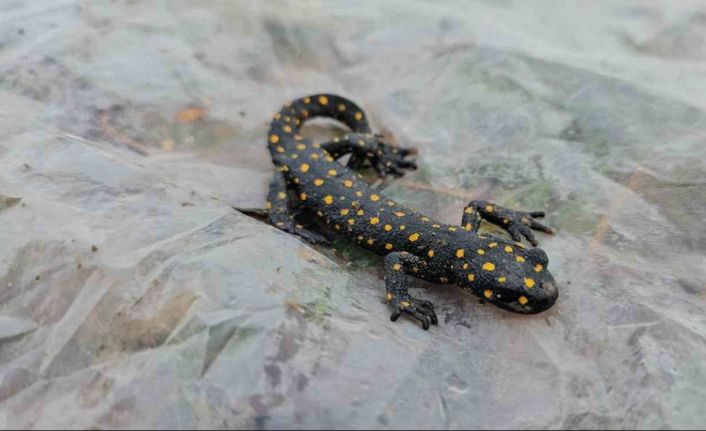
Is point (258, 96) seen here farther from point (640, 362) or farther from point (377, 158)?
point (640, 362)

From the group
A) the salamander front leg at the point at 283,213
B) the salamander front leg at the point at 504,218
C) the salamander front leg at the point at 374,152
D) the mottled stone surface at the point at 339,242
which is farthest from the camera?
the salamander front leg at the point at 374,152

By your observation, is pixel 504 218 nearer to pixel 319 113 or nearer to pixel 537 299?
pixel 537 299

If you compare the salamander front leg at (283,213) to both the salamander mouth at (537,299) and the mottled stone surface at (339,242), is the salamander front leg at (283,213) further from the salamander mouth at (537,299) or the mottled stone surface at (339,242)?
the salamander mouth at (537,299)

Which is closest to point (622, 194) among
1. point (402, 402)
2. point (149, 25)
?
point (402, 402)

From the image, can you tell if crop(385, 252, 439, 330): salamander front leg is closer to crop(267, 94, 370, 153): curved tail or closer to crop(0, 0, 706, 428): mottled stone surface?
crop(0, 0, 706, 428): mottled stone surface

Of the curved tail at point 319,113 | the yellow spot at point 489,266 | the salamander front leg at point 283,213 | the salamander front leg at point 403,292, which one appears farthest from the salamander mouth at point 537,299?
the curved tail at point 319,113

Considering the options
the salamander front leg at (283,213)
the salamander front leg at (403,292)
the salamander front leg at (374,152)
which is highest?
the salamander front leg at (374,152)

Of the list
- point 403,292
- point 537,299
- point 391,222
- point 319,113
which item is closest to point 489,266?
point 537,299

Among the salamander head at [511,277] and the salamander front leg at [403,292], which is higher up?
the salamander head at [511,277]
